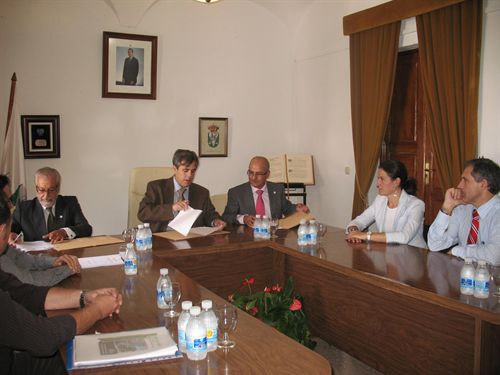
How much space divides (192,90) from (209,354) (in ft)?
15.8

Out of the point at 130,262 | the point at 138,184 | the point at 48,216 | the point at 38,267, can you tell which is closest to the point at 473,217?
the point at 130,262

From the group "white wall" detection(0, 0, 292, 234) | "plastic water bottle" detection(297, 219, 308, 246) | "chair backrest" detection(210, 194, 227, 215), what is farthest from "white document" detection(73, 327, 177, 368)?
"white wall" detection(0, 0, 292, 234)

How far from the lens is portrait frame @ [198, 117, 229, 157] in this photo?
20.2ft

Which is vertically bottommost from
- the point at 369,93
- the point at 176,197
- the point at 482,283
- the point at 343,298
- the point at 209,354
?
the point at 343,298

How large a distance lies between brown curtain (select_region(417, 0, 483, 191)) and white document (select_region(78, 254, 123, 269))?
Answer: 3.02 meters

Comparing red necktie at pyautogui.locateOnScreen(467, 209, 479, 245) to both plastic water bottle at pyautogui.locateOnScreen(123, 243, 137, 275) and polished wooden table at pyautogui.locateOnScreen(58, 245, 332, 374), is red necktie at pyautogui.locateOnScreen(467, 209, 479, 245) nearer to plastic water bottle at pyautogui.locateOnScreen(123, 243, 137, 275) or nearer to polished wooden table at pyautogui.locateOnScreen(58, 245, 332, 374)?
Answer: polished wooden table at pyautogui.locateOnScreen(58, 245, 332, 374)

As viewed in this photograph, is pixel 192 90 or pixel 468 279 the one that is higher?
pixel 192 90

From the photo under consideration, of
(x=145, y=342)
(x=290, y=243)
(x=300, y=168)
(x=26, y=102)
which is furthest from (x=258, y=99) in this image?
(x=145, y=342)

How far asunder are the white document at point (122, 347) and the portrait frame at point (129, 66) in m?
4.24

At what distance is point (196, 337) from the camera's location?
1.53 meters

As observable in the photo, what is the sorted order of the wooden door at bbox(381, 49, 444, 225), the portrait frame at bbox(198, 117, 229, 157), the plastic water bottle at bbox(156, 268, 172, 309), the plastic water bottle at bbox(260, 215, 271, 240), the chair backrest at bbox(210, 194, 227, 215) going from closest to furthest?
1. the plastic water bottle at bbox(156, 268, 172, 309)
2. the plastic water bottle at bbox(260, 215, 271, 240)
3. the chair backrest at bbox(210, 194, 227, 215)
4. the wooden door at bbox(381, 49, 444, 225)
5. the portrait frame at bbox(198, 117, 229, 157)

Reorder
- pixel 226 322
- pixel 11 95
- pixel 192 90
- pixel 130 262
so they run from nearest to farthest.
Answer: pixel 226 322 → pixel 130 262 → pixel 11 95 → pixel 192 90

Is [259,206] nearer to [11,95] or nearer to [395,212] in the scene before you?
[395,212]

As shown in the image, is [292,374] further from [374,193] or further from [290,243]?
[374,193]
